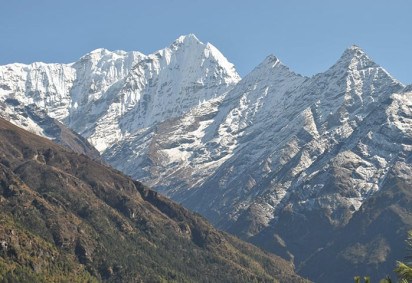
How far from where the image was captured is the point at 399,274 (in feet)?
157

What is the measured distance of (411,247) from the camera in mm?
52094

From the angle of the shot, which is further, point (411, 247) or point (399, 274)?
point (411, 247)

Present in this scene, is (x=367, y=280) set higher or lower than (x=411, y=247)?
lower

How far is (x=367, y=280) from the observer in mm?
50094

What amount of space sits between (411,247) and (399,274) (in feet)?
15.7

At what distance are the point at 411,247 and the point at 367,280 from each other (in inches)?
161
